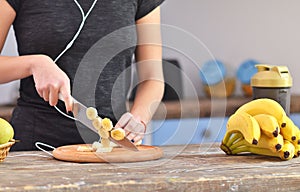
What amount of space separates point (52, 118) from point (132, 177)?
2.11 ft

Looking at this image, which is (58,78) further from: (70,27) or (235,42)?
(235,42)

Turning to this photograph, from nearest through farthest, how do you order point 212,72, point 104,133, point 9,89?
point 104,133, point 212,72, point 9,89

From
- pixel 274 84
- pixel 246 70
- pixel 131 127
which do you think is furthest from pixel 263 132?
pixel 246 70

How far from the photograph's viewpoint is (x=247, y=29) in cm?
356

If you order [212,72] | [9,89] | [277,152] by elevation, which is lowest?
[9,89]

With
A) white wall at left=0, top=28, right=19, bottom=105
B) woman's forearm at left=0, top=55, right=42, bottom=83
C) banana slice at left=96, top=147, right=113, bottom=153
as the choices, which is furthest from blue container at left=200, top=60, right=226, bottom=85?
white wall at left=0, top=28, right=19, bottom=105

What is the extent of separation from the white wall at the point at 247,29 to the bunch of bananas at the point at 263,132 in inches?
77.6

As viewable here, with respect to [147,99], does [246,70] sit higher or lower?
lower

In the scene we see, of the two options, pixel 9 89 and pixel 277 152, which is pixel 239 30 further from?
pixel 277 152

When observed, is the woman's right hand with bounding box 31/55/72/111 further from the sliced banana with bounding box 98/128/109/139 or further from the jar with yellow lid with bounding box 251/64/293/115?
the jar with yellow lid with bounding box 251/64/293/115

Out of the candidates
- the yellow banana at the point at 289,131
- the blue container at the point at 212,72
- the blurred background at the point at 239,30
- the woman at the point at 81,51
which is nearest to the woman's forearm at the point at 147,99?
the woman at the point at 81,51

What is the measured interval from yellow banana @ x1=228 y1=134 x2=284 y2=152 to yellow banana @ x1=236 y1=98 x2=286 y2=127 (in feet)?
0.16

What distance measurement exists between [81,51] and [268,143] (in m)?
0.64

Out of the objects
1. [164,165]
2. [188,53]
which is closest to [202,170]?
[164,165]
